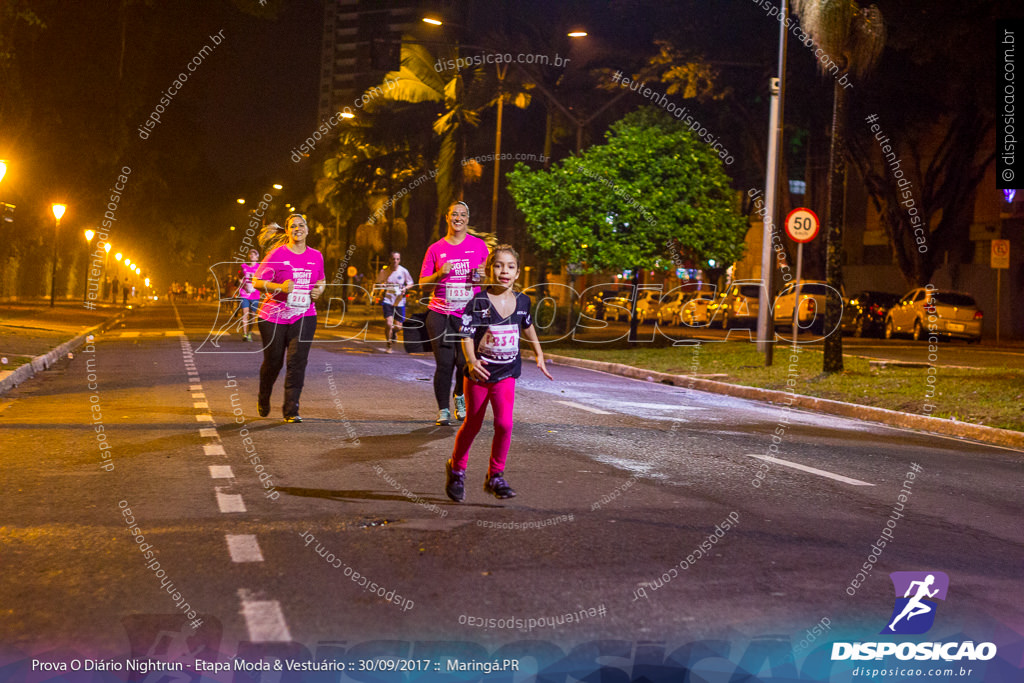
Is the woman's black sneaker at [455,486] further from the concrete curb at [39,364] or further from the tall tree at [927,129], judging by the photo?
the tall tree at [927,129]

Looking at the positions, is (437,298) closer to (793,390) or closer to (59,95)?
(793,390)

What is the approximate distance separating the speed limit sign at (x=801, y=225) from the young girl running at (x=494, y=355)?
484 inches

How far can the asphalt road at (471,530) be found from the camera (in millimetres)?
4406

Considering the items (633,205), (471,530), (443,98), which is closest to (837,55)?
(633,205)

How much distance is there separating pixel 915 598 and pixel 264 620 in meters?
2.92

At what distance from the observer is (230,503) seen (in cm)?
654

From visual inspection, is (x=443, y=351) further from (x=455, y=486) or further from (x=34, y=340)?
(x=34, y=340)

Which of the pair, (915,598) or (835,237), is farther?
(835,237)

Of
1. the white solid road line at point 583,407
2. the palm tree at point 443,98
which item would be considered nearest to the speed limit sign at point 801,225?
the white solid road line at point 583,407

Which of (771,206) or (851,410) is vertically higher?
(771,206)

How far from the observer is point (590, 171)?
26.9m

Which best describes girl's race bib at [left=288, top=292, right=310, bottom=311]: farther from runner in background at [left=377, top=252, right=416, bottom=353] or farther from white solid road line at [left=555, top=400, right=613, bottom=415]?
runner in background at [left=377, top=252, right=416, bottom=353]

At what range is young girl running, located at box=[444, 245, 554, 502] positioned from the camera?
6523 mm

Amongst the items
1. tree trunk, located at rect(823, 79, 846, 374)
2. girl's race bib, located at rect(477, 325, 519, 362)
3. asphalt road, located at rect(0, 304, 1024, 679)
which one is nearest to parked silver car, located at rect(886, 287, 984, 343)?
tree trunk, located at rect(823, 79, 846, 374)
